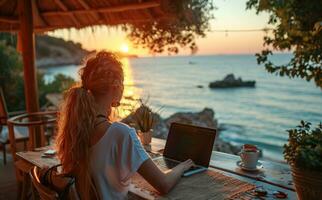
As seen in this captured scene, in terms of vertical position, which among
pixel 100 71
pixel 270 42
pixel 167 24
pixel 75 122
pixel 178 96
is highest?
pixel 167 24

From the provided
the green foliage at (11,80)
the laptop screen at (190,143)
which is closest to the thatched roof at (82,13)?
the laptop screen at (190,143)

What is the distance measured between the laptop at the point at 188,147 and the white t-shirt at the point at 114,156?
1.37 ft

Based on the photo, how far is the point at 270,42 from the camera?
3385 millimetres

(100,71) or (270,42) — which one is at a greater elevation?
(270,42)

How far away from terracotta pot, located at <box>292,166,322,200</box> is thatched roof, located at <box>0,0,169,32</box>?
8.64ft

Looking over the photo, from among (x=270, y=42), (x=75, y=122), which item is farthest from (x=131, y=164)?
(x=270, y=42)

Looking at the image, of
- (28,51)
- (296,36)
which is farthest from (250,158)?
(28,51)

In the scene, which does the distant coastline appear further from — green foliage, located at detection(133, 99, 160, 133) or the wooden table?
the wooden table

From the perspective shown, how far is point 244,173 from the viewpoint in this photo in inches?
64.7

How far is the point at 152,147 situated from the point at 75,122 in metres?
1.03

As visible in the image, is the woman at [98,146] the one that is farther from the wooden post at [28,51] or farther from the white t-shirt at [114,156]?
the wooden post at [28,51]

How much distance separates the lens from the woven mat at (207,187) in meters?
1.36

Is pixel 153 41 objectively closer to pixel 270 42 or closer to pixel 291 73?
pixel 270 42

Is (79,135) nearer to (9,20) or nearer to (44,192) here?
(44,192)
